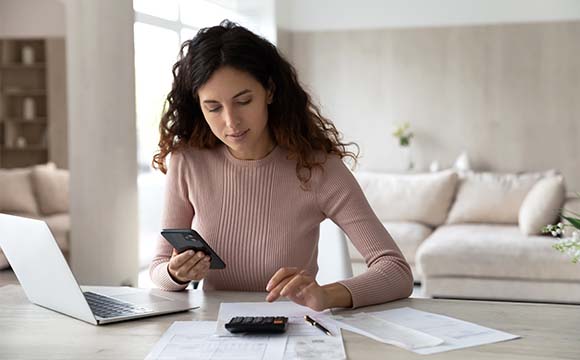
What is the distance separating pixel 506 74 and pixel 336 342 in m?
6.18

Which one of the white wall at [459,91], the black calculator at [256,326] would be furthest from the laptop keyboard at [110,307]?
the white wall at [459,91]

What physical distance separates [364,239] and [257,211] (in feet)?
1.07

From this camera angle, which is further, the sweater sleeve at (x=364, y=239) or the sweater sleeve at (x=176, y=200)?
the sweater sleeve at (x=176, y=200)

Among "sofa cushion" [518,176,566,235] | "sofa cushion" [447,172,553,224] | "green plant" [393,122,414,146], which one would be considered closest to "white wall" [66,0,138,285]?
"sofa cushion" [518,176,566,235]

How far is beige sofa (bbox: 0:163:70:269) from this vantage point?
384 centimetres

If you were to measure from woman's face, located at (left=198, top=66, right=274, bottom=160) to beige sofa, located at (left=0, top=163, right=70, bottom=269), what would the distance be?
1901 millimetres

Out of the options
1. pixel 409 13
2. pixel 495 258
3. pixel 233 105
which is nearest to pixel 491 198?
pixel 495 258

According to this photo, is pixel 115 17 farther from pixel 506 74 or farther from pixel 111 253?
A: pixel 506 74

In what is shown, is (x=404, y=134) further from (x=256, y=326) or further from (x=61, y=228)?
(x=256, y=326)

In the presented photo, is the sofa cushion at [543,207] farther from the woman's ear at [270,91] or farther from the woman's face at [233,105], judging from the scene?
the woman's face at [233,105]

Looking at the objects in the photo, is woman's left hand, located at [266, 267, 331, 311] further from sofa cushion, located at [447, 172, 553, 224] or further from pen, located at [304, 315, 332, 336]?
sofa cushion, located at [447, 172, 553, 224]

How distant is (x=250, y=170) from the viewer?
7.73 feet

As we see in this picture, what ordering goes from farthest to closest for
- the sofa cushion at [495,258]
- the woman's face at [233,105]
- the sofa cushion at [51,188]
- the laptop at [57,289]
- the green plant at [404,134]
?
the green plant at [404,134]
the sofa cushion at [495,258]
the sofa cushion at [51,188]
the woman's face at [233,105]
the laptop at [57,289]

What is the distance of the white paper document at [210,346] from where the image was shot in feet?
4.96
